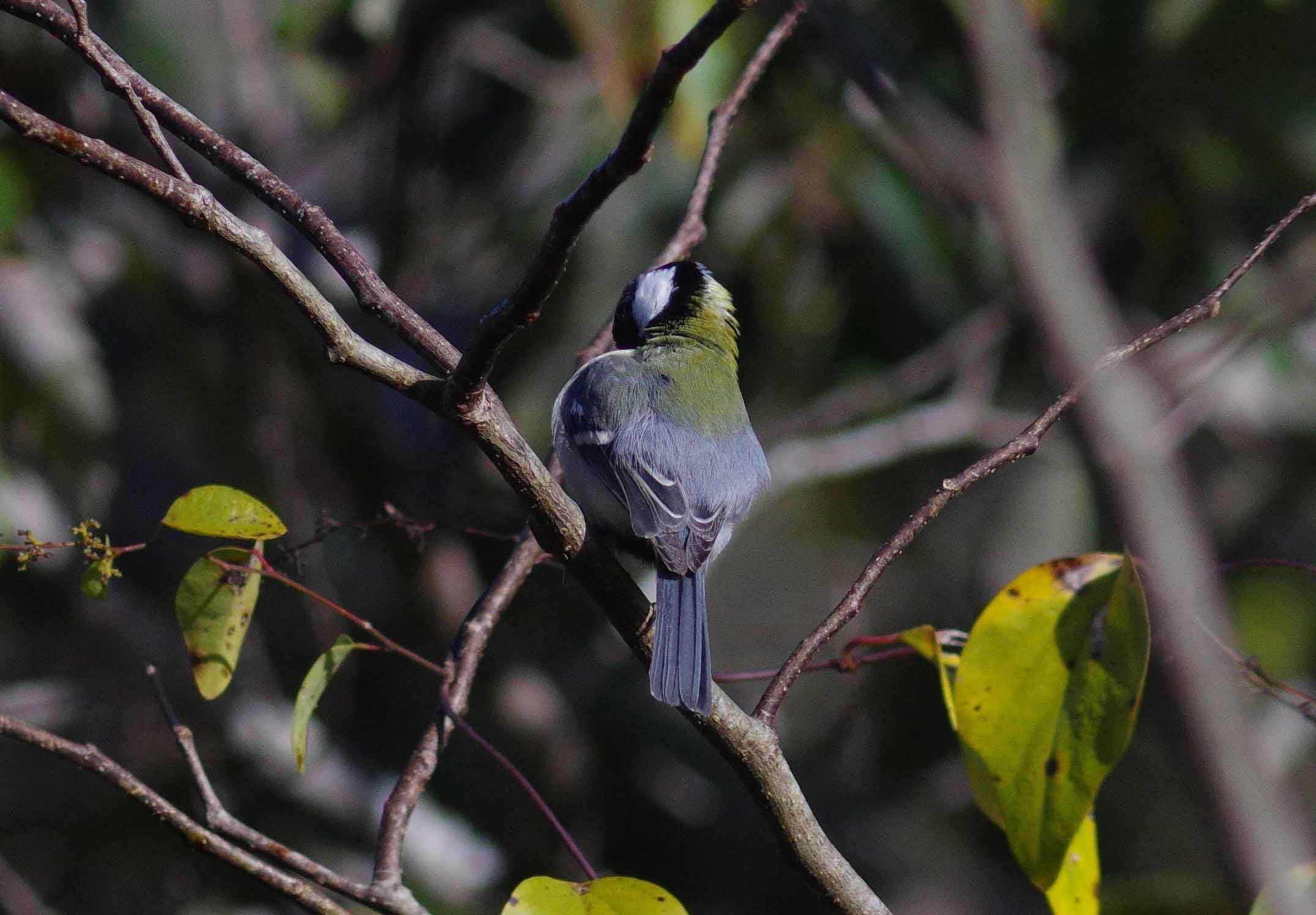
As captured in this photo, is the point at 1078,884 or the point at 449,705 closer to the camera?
the point at 1078,884

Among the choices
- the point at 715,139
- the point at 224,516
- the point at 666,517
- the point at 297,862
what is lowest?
the point at 297,862

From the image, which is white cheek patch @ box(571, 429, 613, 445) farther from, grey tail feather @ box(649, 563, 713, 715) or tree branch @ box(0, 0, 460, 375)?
tree branch @ box(0, 0, 460, 375)

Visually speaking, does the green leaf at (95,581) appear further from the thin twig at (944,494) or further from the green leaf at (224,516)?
the thin twig at (944,494)

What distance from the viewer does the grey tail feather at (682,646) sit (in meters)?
1.68

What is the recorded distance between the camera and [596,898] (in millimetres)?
1493

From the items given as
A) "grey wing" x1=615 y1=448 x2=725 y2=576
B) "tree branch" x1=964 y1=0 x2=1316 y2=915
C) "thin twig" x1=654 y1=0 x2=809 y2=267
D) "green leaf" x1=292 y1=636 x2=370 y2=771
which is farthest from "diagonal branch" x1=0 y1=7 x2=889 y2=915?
"thin twig" x1=654 y1=0 x2=809 y2=267

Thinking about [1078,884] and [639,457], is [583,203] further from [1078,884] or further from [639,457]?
[639,457]

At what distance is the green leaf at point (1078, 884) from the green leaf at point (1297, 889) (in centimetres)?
29

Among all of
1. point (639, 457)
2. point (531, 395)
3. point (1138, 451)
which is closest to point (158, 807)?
point (1138, 451)

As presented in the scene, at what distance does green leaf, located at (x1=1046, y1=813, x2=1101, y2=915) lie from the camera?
169cm

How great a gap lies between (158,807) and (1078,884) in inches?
44.1

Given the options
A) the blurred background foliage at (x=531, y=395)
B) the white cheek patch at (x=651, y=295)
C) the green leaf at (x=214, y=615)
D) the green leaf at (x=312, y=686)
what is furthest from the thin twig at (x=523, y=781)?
the blurred background foliage at (x=531, y=395)

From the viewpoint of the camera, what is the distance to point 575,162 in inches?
183

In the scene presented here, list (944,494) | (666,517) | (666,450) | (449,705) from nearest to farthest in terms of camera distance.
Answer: (944,494) → (449,705) → (666,517) → (666,450)
